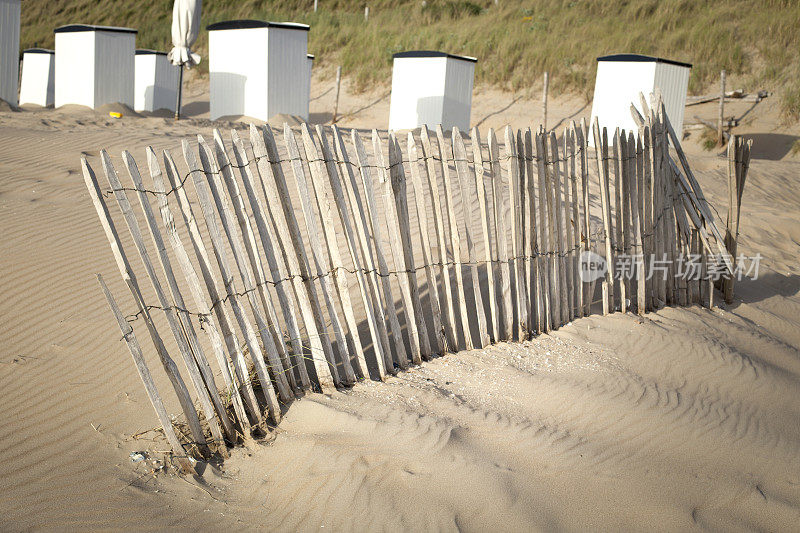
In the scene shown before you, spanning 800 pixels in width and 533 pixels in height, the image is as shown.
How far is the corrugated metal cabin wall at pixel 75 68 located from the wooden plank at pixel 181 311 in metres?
12.3

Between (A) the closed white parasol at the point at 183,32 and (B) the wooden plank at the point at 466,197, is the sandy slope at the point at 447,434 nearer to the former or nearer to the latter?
(B) the wooden plank at the point at 466,197

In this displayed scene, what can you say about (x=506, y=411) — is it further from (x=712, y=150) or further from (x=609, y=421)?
(x=712, y=150)

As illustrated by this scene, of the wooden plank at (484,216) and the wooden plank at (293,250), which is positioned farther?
the wooden plank at (484,216)

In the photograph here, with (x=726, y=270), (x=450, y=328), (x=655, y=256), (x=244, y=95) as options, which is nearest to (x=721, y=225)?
(x=726, y=270)

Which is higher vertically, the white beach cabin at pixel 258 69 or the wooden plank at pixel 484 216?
the white beach cabin at pixel 258 69

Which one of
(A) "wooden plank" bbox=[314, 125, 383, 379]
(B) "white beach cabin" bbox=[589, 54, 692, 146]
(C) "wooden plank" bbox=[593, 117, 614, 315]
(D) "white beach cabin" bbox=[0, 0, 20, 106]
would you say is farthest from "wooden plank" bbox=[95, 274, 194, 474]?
(D) "white beach cabin" bbox=[0, 0, 20, 106]

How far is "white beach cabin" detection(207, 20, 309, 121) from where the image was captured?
12.5 meters

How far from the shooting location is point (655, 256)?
5289 millimetres

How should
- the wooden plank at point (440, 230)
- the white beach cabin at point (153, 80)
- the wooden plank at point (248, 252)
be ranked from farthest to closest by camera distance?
the white beach cabin at point (153, 80), the wooden plank at point (440, 230), the wooden plank at point (248, 252)

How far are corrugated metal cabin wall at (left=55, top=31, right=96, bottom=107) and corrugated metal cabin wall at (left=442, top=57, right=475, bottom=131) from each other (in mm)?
7563

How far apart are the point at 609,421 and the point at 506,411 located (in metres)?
0.58

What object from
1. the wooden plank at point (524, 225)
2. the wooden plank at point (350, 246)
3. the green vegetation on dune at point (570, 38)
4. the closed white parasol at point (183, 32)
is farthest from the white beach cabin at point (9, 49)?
the wooden plank at point (524, 225)

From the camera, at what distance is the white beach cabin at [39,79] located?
57.7 ft

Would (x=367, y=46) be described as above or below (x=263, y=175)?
above
